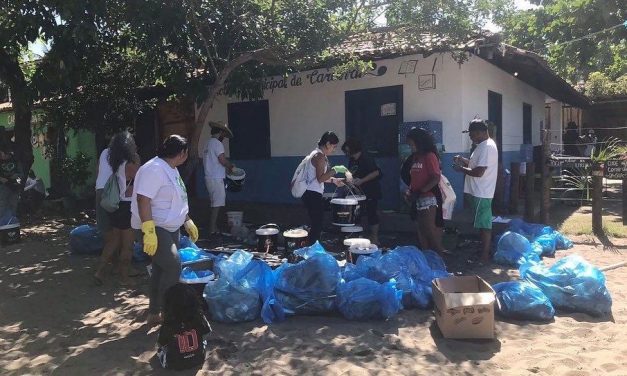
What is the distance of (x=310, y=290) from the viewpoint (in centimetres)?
462

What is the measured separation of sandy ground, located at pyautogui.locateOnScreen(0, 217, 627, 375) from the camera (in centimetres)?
362

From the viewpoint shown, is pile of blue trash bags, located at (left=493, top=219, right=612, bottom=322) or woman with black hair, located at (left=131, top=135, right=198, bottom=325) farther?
pile of blue trash bags, located at (left=493, top=219, right=612, bottom=322)

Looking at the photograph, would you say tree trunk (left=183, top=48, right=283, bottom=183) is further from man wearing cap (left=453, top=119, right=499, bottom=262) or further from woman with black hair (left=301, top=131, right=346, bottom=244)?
man wearing cap (left=453, top=119, right=499, bottom=262)

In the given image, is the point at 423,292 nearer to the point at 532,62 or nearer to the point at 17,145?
the point at 532,62

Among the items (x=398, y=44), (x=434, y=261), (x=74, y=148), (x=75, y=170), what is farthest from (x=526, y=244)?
(x=74, y=148)

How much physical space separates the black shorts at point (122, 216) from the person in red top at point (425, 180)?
10.4 ft

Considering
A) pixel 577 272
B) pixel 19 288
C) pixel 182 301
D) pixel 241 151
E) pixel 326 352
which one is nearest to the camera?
pixel 182 301

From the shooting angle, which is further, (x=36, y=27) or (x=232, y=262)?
(x=36, y=27)

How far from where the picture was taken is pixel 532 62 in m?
9.88

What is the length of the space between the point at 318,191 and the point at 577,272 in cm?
298

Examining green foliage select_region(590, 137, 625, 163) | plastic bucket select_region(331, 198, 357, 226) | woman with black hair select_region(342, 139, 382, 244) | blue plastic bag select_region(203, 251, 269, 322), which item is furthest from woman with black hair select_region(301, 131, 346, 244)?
green foliage select_region(590, 137, 625, 163)

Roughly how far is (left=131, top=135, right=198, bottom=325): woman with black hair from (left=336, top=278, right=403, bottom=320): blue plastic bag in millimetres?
1494

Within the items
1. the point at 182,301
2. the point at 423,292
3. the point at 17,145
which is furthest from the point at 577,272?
the point at 17,145

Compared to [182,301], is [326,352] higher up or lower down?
lower down
